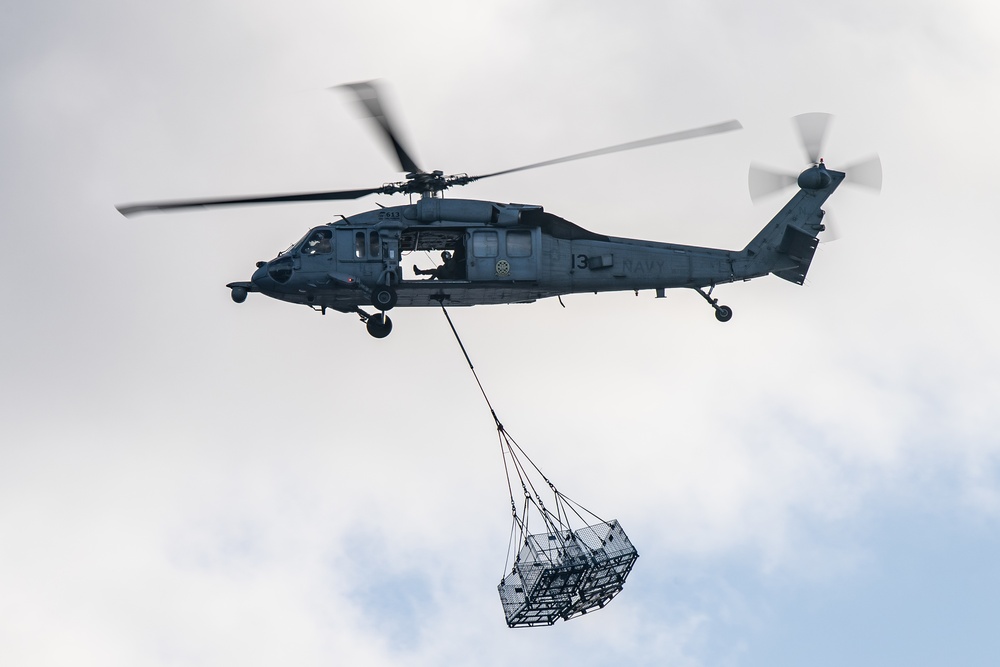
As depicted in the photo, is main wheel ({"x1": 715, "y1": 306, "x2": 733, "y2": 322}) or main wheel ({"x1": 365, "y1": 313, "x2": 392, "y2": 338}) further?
main wheel ({"x1": 715, "y1": 306, "x2": 733, "y2": 322})

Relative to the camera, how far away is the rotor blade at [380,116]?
116 feet

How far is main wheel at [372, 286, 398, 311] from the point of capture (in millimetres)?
38688

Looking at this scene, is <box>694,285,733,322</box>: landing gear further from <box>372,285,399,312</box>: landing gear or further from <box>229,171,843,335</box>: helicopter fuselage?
<box>372,285,399,312</box>: landing gear

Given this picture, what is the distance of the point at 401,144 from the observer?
37.8m

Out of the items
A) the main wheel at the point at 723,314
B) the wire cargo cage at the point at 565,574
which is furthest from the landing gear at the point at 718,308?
the wire cargo cage at the point at 565,574

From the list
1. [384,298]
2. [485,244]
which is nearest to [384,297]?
[384,298]

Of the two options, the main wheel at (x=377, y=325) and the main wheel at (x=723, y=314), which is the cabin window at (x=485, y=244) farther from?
the main wheel at (x=723, y=314)

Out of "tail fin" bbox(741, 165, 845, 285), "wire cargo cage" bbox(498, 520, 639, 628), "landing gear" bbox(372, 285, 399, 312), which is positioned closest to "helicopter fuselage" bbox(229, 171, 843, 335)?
"landing gear" bbox(372, 285, 399, 312)

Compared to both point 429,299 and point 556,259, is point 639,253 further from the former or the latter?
point 429,299

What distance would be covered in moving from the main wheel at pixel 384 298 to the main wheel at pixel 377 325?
1.15 metres

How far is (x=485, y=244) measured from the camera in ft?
129

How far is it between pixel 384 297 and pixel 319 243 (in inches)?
94.3

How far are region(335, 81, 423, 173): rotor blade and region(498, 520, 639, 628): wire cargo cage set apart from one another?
1017 centimetres

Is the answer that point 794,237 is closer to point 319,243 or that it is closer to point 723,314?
point 723,314
